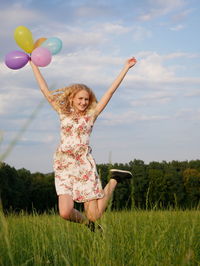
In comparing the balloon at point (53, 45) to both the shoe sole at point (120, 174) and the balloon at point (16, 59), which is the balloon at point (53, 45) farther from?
the shoe sole at point (120, 174)

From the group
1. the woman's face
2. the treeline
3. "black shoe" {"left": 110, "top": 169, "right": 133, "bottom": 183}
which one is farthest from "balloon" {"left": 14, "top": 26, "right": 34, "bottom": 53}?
the treeline

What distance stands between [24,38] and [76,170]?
1735 mm

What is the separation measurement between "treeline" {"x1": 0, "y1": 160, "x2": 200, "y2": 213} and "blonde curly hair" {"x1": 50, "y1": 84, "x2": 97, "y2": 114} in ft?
54.0

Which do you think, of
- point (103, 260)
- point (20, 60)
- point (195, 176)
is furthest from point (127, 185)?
point (103, 260)

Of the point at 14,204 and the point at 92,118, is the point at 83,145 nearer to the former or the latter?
the point at 92,118

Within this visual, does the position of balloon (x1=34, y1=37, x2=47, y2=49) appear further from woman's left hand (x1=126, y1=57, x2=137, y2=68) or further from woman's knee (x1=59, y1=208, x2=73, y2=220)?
woman's knee (x1=59, y1=208, x2=73, y2=220)

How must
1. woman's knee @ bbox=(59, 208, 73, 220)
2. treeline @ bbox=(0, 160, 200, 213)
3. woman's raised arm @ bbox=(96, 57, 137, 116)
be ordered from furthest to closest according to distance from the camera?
treeline @ bbox=(0, 160, 200, 213)
woman's raised arm @ bbox=(96, 57, 137, 116)
woman's knee @ bbox=(59, 208, 73, 220)

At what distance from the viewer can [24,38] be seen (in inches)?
215

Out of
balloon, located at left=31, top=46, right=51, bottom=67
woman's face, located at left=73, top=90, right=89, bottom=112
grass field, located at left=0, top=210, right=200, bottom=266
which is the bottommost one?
grass field, located at left=0, top=210, right=200, bottom=266

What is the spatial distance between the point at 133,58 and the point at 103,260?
3248 mm

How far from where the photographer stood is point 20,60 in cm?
541

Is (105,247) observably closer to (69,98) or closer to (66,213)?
(66,213)

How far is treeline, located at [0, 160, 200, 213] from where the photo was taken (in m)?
22.6

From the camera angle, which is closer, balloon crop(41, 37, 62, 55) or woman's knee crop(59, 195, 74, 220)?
woman's knee crop(59, 195, 74, 220)
